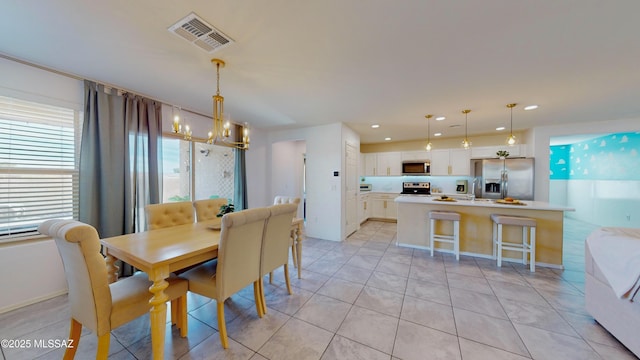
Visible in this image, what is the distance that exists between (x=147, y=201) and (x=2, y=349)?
1.65 m

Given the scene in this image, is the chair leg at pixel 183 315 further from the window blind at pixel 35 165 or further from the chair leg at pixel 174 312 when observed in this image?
the window blind at pixel 35 165

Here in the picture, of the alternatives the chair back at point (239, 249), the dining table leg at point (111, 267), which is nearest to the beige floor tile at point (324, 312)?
the chair back at point (239, 249)

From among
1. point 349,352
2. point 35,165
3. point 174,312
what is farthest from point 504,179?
point 35,165

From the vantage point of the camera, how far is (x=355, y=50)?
1.85 m

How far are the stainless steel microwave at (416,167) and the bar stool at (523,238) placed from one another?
242cm

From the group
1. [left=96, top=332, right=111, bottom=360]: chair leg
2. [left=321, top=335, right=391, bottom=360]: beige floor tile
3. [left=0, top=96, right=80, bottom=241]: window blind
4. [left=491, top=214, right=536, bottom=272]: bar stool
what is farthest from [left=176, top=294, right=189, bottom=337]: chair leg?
[left=491, top=214, right=536, bottom=272]: bar stool

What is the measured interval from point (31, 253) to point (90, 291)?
185 cm

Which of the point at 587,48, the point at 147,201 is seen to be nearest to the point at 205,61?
the point at 147,201

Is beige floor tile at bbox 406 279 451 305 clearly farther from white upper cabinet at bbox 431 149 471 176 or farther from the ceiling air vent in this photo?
white upper cabinet at bbox 431 149 471 176

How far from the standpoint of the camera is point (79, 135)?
2.46m

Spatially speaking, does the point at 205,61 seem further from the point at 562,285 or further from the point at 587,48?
the point at 562,285

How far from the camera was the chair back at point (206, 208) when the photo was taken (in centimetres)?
274

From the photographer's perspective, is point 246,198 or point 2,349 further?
point 246,198

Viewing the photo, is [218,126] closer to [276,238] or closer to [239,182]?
[276,238]
